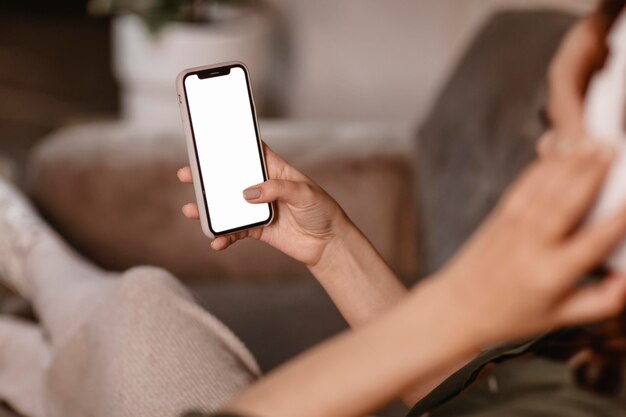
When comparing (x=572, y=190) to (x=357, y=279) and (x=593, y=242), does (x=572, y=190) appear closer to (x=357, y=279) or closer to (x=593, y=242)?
(x=593, y=242)

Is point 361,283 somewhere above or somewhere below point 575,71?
below

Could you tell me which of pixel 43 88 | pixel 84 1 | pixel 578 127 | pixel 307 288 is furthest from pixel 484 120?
pixel 84 1

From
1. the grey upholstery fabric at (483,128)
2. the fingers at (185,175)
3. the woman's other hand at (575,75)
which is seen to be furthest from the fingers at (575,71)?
the grey upholstery fabric at (483,128)

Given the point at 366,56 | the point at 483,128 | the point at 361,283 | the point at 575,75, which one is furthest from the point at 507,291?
the point at 366,56

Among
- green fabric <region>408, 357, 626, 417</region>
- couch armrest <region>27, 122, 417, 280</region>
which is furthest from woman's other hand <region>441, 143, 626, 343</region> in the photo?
couch armrest <region>27, 122, 417, 280</region>

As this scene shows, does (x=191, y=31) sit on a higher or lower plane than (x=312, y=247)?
lower

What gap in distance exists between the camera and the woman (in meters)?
0.47

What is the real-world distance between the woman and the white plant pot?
0.84 meters

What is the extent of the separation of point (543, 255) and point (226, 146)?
1.69 ft

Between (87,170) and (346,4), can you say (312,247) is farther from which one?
(346,4)

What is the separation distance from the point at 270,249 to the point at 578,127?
3.40 ft

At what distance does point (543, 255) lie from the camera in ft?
1.53

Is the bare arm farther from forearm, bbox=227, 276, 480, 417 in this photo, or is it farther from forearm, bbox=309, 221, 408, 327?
forearm, bbox=309, 221, 408, 327

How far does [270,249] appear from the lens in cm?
151
